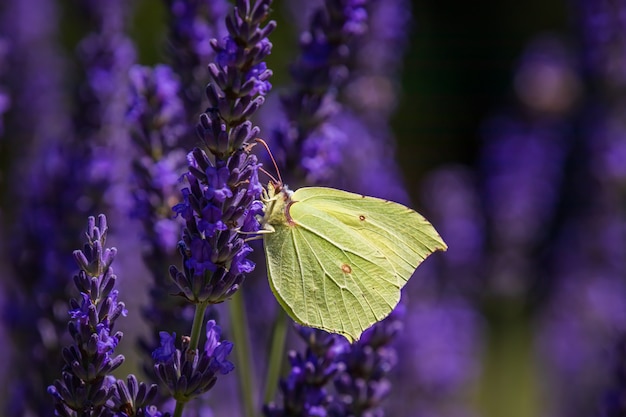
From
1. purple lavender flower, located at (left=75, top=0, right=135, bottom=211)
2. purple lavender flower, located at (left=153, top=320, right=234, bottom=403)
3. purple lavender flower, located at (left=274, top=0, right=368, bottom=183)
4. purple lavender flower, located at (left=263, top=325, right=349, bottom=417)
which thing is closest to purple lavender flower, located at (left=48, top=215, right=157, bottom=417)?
purple lavender flower, located at (left=153, top=320, right=234, bottom=403)

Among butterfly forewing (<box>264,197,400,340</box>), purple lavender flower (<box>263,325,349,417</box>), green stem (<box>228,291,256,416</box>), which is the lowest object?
green stem (<box>228,291,256,416</box>)

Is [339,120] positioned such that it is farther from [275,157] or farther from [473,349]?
[473,349]

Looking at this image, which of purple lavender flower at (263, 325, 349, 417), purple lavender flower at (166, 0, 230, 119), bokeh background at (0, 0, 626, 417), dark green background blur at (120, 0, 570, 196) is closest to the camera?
purple lavender flower at (263, 325, 349, 417)

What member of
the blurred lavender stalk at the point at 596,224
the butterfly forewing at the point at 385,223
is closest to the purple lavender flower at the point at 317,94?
the butterfly forewing at the point at 385,223

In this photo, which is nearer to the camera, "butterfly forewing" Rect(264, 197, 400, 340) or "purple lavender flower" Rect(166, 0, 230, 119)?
"butterfly forewing" Rect(264, 197, 400, 340)

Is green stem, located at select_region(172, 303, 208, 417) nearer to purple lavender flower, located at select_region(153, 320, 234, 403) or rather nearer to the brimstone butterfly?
purple lavender flower, located at select_region(153, 320, 234, 403)
